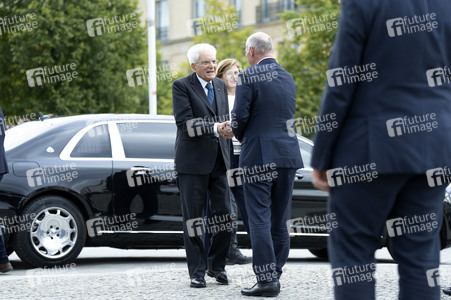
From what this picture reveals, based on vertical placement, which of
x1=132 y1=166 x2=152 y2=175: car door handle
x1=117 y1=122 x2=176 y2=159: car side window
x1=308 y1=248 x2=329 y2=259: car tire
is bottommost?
x1=308 y1=248 x2=329 y2=259: car tire

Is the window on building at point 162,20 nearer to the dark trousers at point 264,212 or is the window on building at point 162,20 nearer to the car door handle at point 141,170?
the car door handle at point 141,170

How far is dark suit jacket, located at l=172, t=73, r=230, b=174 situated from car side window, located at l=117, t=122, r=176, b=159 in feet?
7.41

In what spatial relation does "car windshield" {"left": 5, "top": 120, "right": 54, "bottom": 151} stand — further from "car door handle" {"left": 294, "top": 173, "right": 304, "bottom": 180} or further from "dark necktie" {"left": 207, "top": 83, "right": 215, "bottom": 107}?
"car door handle" {"left": 294, "top": 173, "right": 304, "bottom": 180}

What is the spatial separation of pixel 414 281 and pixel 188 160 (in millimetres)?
3758

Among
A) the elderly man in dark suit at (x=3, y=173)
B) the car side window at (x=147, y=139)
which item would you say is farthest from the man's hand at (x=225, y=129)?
the car side window at (x=147, y=139)

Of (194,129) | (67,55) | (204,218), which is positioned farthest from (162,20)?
(194,129)

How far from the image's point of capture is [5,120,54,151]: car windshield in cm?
931

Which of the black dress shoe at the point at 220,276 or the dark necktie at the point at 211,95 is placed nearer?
the black dress shoe at the point at 220,276

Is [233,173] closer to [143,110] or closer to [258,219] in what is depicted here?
[258,219]

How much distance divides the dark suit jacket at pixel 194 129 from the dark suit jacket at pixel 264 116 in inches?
20.6

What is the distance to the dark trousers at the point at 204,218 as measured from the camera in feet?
24.0

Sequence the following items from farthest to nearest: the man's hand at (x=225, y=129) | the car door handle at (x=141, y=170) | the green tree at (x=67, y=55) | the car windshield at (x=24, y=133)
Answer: the green tree at (x=67, y=55), the car door handle at (x=141, y=170), the car windshield at (x=24, y=133), the man's hand at (x=225, y=129)

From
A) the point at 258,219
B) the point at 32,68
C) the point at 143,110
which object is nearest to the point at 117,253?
the point at 258,219

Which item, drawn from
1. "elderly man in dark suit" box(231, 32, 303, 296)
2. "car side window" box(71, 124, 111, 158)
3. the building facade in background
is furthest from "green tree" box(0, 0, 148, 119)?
"elderly man in dark suit" box(231, 32, 303, 296)
